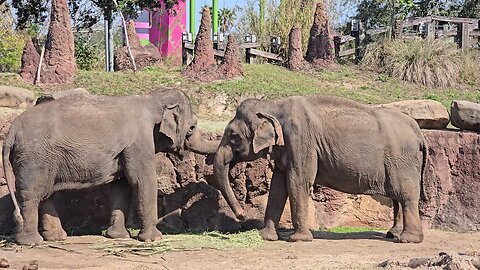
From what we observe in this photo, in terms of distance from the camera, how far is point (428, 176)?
455 inches

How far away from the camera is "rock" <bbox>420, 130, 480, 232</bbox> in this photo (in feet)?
37.8

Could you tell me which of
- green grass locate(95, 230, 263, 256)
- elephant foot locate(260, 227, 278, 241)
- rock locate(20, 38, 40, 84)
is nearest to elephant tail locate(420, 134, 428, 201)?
elephant foot locate(260, 227, 278, 241)

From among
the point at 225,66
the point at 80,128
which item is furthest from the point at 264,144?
the point at 225,66

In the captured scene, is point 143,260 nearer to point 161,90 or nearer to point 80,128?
point 80,128

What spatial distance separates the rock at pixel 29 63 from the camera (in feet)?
59.6

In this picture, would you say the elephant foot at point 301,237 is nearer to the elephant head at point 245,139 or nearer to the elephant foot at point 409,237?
the elephant head at point 245,139

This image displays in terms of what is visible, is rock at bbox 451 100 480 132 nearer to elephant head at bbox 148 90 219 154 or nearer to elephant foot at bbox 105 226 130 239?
elephant head at bbox 148 90 219 154

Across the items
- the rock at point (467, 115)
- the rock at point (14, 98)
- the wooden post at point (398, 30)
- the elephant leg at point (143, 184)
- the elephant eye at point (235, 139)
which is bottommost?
the elephant leg at point (143, 184)

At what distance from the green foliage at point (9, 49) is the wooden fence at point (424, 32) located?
11.8 metres

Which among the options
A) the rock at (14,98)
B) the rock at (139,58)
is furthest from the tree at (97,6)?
the rock at (14,98)

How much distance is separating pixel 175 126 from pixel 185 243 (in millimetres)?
1579

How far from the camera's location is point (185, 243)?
31.4 ft

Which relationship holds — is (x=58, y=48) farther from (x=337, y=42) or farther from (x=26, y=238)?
(x=26, y=238)

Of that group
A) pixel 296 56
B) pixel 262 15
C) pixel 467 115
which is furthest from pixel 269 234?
pixel 262 15
